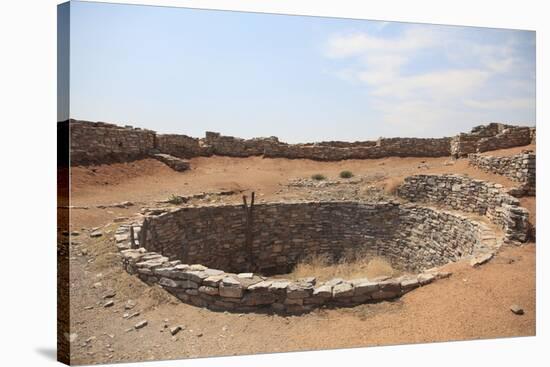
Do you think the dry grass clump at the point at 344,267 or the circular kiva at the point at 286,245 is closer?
the circular kiva at the point at 286,245

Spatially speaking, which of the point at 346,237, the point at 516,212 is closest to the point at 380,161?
the point at 346,237

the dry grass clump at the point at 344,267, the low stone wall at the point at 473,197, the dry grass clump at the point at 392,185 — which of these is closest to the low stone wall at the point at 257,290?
the low stone wall at the point at 473,197

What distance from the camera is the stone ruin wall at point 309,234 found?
10648 mm

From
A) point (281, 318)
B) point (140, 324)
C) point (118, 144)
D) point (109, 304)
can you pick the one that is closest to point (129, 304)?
point (109, 304)

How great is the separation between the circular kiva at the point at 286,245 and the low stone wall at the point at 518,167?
5.35 feet

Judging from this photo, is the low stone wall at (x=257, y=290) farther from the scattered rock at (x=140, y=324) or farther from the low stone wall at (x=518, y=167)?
the low stone wall at (x=518, y=167)

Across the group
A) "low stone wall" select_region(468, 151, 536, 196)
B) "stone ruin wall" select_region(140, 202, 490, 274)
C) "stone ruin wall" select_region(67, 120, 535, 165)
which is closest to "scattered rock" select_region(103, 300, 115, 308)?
"stone ruin wall" select_region(140, 202, 490, 274)

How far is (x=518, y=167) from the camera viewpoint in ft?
35.8

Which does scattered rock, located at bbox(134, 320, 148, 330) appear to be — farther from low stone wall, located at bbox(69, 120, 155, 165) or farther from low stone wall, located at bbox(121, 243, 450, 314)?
low stone wall, located at bbox(69, 120, 155, 165)

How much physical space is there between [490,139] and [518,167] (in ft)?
18.9

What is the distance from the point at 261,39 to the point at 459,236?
6845 millimetres

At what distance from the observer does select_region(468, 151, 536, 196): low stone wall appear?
1000 cm

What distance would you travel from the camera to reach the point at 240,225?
39.4 feet

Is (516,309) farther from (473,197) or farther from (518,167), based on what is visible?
(518,167)
